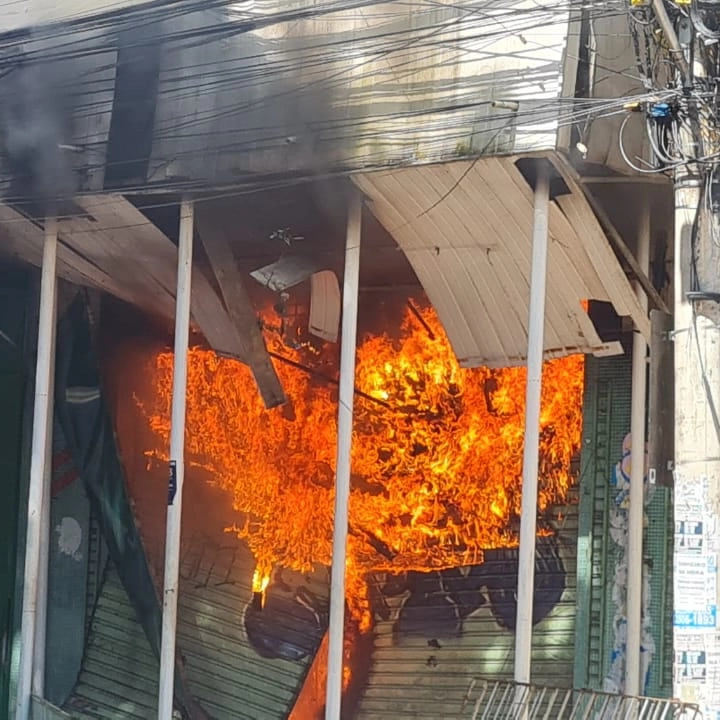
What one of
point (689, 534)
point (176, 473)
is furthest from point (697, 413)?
point (176, 473)

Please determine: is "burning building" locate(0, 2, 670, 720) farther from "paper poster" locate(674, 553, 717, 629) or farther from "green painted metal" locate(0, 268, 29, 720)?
"paper poster" locate(674, 553, 717, 629)

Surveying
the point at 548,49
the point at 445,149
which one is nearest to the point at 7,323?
the point at 445,149

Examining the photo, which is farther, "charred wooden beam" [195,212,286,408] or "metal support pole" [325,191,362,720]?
"charred wooden beam" [195,212,286,408]

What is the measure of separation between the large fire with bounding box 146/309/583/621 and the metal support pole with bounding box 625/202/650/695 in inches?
37.7

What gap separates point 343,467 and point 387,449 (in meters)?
2.40

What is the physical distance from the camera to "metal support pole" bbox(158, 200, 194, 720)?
37.2 ft

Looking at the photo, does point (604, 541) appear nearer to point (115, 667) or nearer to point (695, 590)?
point (695, 590)

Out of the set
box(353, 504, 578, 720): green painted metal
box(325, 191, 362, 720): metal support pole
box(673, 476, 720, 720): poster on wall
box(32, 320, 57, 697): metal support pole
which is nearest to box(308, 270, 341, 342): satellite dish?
box(325, 191, 362, 720): metal support pole

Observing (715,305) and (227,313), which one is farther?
(227,313)

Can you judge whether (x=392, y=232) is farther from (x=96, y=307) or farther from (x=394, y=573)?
(x=96, y=307)

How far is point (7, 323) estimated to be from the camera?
1471 centimetres

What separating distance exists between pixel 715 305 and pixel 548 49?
3.31m

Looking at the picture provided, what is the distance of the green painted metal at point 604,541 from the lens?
11.3 m

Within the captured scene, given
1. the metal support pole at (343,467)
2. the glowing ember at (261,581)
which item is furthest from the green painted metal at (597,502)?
the glowing ember at (261,581)
